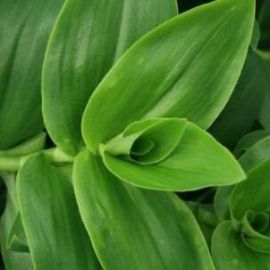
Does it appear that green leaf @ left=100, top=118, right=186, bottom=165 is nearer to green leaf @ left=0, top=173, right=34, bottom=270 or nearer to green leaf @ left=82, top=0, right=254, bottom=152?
green leaf @ left=82, top=0, right=254, bottom=152

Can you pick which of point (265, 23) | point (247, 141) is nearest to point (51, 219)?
point (247, 141)

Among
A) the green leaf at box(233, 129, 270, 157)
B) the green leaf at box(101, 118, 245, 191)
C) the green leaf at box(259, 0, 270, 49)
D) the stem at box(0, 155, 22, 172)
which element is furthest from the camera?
the green leaf at box(259, 0, 270, 49)

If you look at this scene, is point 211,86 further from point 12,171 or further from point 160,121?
point 12,171

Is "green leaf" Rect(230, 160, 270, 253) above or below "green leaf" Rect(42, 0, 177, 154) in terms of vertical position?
below

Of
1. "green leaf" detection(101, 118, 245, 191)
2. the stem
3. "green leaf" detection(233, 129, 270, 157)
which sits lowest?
"green leaf" detection(233, 129, 270, 157)

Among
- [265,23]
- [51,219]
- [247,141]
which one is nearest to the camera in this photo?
[51,219]

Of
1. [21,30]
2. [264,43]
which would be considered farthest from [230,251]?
[264,43]

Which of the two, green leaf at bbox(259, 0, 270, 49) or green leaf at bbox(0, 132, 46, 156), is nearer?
green leaf at bbox(0, 132, 46, 156)

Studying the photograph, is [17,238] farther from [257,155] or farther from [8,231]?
[257,155]

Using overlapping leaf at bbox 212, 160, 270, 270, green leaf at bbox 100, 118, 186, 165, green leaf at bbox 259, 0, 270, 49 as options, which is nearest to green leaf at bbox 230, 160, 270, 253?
overlapping leaf at bbox 212, 160, 270, 270
